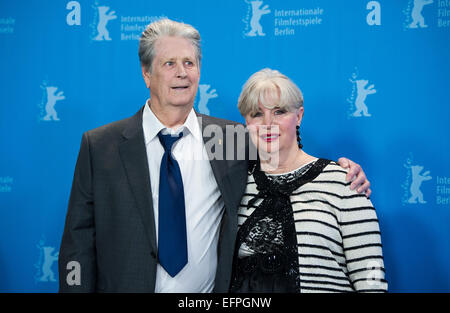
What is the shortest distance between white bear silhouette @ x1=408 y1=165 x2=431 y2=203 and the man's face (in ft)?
4.30

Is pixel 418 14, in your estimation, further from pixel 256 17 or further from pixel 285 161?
pixel 285 161

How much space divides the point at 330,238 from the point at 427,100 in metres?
1.13

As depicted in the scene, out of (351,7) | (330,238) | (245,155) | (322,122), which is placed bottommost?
(330,238)

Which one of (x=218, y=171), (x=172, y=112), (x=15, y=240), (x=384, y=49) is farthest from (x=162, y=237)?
(x=384, y=49)

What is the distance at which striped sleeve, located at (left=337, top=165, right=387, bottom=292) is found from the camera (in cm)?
173

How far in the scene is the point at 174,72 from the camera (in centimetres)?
192

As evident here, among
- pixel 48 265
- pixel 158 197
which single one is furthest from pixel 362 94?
pixel 48 265

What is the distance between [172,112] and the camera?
6.40 feet

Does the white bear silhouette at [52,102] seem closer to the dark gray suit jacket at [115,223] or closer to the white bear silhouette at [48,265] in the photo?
the white bear silhouette at [48,265]

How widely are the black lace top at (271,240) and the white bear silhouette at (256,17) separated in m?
0.99

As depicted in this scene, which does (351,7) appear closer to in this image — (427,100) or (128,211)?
(427,100)

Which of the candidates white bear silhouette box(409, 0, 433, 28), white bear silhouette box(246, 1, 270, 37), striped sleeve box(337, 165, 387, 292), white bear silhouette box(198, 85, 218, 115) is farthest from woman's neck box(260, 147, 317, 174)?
white bear silhouette box(409, 0, 433, 28)

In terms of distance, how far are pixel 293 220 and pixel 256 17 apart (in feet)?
4.21

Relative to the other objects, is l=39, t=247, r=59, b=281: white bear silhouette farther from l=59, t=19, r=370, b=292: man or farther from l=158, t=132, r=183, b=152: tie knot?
l=158, t=132, r=183, b=152: tie knot
